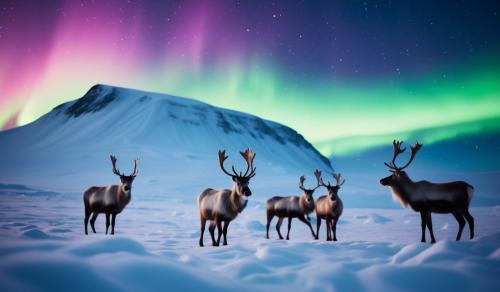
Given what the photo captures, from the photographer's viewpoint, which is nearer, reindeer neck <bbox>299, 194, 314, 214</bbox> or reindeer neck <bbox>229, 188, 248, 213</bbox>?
reindeer neck <bbox>229, 188, 248, 213</bbox>

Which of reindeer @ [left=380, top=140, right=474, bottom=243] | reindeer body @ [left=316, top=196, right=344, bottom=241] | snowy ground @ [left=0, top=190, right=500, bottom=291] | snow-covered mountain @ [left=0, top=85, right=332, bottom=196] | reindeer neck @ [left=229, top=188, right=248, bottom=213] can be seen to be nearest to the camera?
snowy ground @ [left=0, top=190, right=500, bottom=291]

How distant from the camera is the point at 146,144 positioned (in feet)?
314

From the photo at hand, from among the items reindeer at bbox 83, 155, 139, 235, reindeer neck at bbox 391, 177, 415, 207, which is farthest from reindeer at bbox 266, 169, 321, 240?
reindeer at bbox 83, 155, 139, 235

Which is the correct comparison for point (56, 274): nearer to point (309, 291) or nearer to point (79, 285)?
point (79, 285)

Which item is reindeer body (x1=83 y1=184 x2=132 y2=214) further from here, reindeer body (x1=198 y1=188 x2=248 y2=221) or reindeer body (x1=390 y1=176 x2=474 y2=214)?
reindeer body (x1=390 y1=176 x2=474 y2=214)

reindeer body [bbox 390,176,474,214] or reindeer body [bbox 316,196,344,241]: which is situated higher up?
reindeer body [bbox 390,176,474,214]

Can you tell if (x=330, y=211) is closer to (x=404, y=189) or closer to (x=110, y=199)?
(x=404, y=189)

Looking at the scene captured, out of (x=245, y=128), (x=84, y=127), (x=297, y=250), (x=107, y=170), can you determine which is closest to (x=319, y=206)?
(x=297, y=250)

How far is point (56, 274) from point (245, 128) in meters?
145

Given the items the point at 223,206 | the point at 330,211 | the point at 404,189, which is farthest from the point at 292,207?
the point at 404,189

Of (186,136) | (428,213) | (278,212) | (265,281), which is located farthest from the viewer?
(186,136)

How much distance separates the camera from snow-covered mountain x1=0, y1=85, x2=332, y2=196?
58.6 meters

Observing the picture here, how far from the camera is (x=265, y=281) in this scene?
4551 millimetres

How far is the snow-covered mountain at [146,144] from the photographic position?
58559 millimetres
